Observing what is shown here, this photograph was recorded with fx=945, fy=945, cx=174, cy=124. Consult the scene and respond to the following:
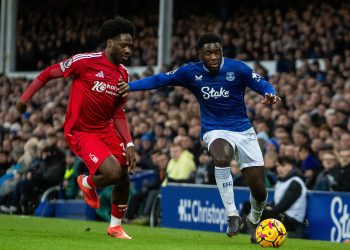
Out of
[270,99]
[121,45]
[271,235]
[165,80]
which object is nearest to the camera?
[271,235]

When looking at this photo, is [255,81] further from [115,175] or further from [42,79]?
[42,79]

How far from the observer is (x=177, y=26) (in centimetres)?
2992

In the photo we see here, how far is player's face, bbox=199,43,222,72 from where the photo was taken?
36.9ft

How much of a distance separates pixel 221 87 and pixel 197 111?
30.3 feet

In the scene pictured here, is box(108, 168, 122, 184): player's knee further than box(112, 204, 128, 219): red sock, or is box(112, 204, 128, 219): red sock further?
box(112, 204, 128, 219): red sock

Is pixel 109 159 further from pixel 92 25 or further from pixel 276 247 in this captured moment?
pixel 92 25

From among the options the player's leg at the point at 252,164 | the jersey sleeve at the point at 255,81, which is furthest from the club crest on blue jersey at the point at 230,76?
the player's leg at the point at 252,164

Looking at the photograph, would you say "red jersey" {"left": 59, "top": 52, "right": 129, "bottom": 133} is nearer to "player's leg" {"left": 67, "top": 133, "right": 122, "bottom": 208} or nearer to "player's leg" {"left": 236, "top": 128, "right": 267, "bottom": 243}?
"player's leg" {"left": 67, "top": 133, "right": 122, "bottom": 208}

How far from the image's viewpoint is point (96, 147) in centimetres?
1093

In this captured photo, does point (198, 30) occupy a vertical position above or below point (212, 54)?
above

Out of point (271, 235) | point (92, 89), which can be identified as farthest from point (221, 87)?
point (271, 235)

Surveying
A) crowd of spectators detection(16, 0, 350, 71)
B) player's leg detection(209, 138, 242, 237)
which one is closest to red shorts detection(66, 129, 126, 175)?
player's leg detection(209, 138, 242, 237)

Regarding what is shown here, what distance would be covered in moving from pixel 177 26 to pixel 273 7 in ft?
10.2

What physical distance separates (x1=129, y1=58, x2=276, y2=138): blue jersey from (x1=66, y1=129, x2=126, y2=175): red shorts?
2.37 ft
